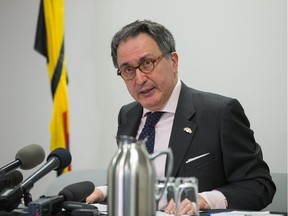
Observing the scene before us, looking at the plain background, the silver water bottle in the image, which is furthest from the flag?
the silver water bottle

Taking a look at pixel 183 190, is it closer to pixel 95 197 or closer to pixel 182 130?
pixel 95 197

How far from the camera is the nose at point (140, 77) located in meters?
2.30

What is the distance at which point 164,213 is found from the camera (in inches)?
60.7

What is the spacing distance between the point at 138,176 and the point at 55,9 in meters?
2.97

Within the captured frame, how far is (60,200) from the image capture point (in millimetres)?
1695

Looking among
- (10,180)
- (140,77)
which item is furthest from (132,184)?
(140,77)

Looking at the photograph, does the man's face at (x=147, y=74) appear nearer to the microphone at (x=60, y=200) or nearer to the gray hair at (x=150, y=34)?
the gray hair at (x=150, y=34)

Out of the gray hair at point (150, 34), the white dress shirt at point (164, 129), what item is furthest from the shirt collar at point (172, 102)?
the gray hair at point (150, 34)

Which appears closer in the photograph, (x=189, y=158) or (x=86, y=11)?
(x=189, y=158)

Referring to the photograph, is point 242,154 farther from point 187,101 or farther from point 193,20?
point 193,20

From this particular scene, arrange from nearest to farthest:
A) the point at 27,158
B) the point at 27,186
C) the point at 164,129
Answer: the point at 27,186, the point at 27,158, the point at 164,129

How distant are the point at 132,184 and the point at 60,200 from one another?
67 centimetres

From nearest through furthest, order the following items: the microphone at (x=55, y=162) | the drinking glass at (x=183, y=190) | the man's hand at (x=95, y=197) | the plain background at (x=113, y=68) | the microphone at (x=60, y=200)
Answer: the drinking glass at (x=183, y=190), the microphone at (x=60, y=200), the microphone at (x=55, y=162), the man's hand at (x=95, y=197), the plain background at (x=113, y=68)

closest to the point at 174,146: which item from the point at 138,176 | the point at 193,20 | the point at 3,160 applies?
the point at 138,176
